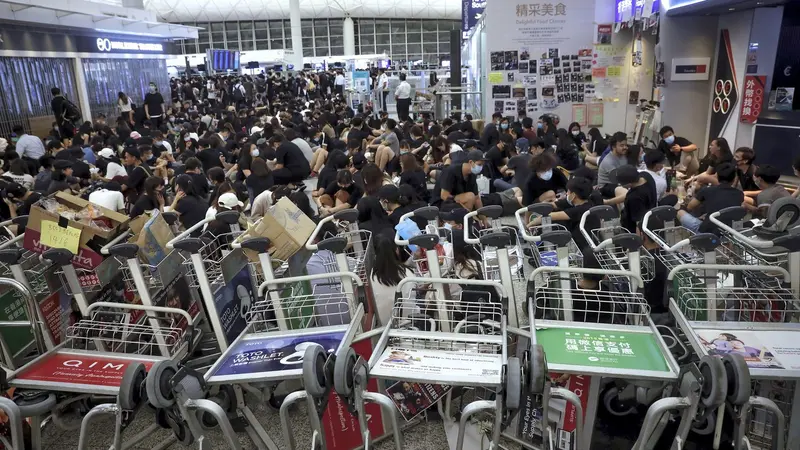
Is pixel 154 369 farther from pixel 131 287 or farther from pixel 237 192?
pixel 237 192

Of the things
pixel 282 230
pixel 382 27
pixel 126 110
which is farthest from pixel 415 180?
pixel 382 27

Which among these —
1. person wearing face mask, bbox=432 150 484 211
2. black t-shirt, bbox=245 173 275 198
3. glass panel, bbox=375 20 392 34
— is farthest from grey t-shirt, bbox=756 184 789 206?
glass panel, bbox=375 20 392 34

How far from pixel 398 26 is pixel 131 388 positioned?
41350 millimetres

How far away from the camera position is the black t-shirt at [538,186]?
18.1 ft

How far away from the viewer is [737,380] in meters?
1.87

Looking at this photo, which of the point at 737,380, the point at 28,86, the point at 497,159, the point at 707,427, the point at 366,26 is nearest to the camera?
the point at 737,380

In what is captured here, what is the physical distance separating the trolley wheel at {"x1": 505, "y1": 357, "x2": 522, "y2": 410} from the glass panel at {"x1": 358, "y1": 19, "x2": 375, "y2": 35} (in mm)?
40944

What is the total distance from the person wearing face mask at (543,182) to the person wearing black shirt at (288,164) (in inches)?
129

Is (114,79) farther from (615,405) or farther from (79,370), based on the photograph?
(615,405)

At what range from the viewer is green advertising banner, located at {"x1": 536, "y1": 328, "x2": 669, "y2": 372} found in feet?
7.62

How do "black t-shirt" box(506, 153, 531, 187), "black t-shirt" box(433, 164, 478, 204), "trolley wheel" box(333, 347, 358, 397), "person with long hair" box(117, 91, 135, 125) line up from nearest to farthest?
"trolley wheel" box(333, 347, 358, 397), "black t-shirt" box(433, 164, 478, 204), "black t-shirt" box(506, 153, 531, 187), "person with long hair" box(117, 91, 135, 125)

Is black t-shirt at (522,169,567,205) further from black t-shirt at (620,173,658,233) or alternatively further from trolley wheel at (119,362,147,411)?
trolley wheel at (119,362,147,411)

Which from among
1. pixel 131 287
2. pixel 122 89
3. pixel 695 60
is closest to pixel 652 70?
pixel 695 60

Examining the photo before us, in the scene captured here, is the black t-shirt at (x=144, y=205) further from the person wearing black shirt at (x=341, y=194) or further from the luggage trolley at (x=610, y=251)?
the luggage trolley at (x=610, y=251)
